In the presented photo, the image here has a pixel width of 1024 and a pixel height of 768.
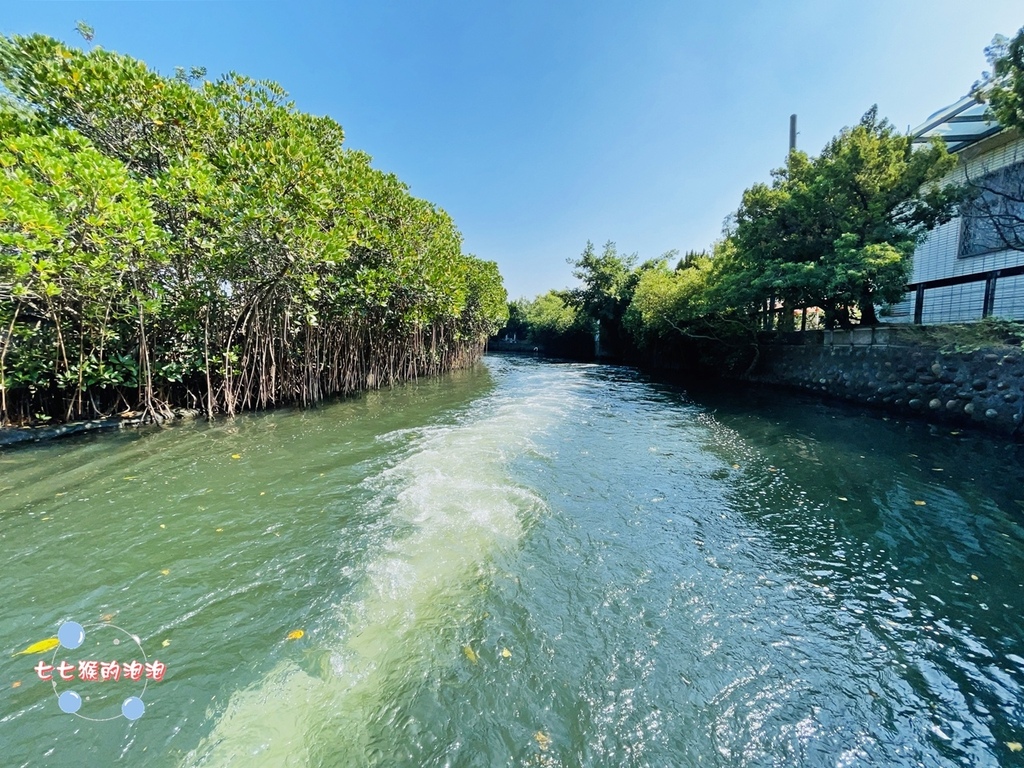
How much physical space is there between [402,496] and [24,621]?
3054mm

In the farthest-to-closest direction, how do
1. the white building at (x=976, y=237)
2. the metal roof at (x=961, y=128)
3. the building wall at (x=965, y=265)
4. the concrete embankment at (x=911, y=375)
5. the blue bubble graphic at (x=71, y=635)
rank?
the metal roof at (x=961, y=128) → the building wall at (x=965, y=265) → the white building at (x=976, y=237) → the concrete embankment at (x=911, y=375) → the blue bubble graphic at (x=71, y=635)

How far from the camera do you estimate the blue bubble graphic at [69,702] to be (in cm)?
219

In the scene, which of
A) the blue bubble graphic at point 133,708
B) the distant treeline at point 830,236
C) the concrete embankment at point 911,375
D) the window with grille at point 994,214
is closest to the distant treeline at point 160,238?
the blue bubble graphic at point 133,708

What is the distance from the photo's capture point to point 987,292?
10625 mm

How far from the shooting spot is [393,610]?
10.1ft

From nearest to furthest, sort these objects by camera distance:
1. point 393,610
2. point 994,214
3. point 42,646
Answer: point 42,646 → point 393,610 → point 994,214

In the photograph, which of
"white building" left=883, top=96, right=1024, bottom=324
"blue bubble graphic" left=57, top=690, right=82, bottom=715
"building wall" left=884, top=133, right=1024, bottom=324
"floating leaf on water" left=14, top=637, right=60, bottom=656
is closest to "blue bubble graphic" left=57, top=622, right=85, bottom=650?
"floating leaf on water" left=14, top=637, right=60, bottom=656

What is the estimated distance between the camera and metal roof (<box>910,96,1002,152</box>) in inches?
417

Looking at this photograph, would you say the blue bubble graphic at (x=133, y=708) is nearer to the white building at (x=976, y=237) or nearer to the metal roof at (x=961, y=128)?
the white building at (x=976, y=237)

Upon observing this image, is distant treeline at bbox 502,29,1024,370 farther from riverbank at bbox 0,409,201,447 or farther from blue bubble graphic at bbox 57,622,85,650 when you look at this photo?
riverbank at bbox 0,409,201,447

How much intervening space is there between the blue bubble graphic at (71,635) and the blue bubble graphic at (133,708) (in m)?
0.69

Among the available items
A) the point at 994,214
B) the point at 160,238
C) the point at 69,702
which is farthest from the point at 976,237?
the point at 160,238

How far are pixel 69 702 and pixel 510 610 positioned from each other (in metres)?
2.57

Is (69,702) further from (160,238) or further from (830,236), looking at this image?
(830,236)
